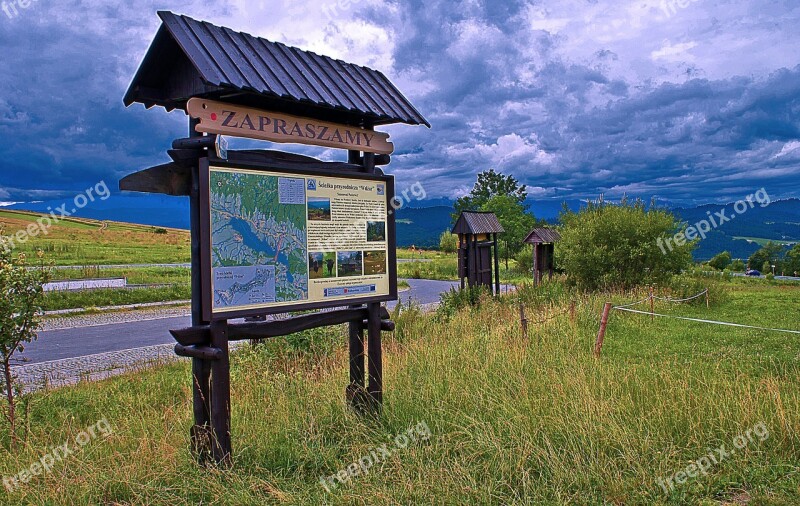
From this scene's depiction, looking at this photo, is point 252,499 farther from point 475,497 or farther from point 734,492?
point 734,492

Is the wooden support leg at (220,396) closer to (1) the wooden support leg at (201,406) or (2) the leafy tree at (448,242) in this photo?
(1) the wooden support leg at (201,406)

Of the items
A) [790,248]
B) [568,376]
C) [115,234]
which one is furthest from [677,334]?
[790,248]

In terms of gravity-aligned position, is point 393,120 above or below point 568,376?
above

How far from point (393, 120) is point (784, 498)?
4.39m

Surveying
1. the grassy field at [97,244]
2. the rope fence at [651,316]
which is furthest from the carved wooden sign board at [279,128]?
the grassy field at [97,244]

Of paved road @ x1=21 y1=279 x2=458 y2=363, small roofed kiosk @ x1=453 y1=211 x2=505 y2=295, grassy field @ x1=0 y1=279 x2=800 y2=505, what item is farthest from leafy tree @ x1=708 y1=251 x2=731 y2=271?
grassy field @ x1=0 y1=279 x2=800 y2=505

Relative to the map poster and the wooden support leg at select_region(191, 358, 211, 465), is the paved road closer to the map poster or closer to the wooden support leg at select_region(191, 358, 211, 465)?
the map poster

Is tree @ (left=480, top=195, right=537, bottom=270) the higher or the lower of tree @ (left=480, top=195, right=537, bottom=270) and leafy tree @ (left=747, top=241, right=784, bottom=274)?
the higher

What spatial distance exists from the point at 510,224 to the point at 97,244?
30114 mm

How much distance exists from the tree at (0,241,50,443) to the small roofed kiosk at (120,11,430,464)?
7.16 feet

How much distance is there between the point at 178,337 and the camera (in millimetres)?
4426

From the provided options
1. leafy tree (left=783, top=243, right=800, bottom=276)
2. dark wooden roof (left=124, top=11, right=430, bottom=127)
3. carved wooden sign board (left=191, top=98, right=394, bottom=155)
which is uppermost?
dark wooden roof (left=124, top=11, right=430, bottom=127)

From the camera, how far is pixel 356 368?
5.80 m

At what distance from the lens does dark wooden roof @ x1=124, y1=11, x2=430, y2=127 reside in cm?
460
